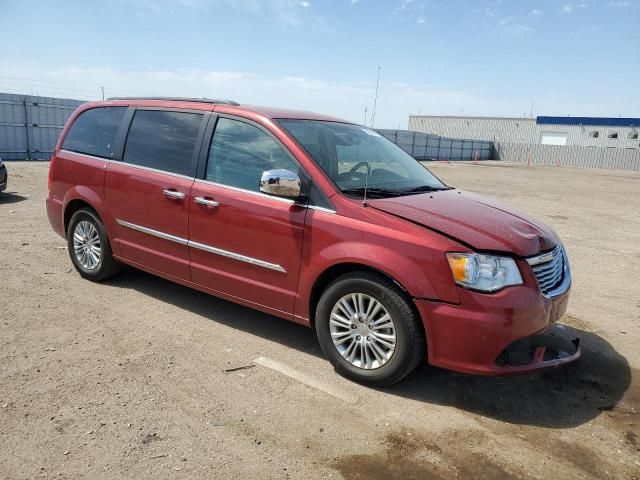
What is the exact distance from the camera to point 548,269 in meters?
3.53

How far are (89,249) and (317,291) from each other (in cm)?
286

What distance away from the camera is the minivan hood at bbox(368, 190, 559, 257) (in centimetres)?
329

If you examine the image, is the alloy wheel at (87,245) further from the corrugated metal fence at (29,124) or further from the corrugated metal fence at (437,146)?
the corrugated metal fence at (437,146)

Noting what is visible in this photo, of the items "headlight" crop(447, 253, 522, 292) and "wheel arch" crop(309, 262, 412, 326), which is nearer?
"headlight" crop(447, 253, 522, 292)

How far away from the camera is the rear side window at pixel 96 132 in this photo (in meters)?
5.10

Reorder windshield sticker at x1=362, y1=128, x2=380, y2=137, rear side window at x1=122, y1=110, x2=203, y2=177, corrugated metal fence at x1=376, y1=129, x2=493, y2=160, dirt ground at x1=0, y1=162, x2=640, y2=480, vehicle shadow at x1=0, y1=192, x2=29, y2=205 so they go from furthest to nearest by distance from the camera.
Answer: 1. corrugated metal fence at x1=376, y1=129, x2=493, y2=160
2. vehicle shadow at x1=0, y1=192, x2=29, y2=205
3. windshield sticker at x1=362, y1=128, x2=380, y2=137
4. rear side window at x1=122, y1=110, x2=203, y2=177
5. dirt ground at x1=0, y1=162, x2=640, y2=480

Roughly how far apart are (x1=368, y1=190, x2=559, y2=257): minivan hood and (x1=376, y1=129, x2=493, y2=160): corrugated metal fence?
107 feet

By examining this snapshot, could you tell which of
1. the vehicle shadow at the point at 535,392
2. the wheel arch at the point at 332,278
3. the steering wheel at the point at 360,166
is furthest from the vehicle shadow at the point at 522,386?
the steering wheel at the point at 360,166

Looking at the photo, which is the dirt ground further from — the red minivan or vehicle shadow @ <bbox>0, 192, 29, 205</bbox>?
vehicle shadow @ <bbox>0, 192, 29, 205</bbox>

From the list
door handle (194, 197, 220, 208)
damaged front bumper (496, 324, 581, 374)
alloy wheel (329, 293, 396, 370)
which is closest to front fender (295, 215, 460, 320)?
alloy wheel (329, 293, 396, 370)

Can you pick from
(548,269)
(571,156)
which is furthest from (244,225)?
(571,156)

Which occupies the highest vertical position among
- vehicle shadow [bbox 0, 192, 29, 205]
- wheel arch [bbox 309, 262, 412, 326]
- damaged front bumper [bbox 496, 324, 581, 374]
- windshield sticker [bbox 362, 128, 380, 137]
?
windshield sticker [bbox 362, 128, 380, 137]

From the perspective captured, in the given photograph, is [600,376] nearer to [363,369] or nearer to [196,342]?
[363,369]

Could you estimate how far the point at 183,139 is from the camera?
450 cm
